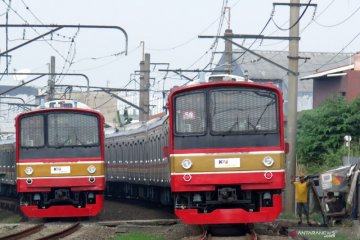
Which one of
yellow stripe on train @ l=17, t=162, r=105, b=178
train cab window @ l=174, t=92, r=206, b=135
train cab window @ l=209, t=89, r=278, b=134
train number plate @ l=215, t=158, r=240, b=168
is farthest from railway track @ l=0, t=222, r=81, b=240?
train cab window @ l=209, t=89, r=278, b=134

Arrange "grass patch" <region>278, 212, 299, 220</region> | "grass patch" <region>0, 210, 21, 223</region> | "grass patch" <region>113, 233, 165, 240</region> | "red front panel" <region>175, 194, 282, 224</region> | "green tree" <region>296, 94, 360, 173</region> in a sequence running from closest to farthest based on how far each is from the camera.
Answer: "red front panel" <region>175, 194, 282, 224</region>
"grass patch" <region>113, 233, 165, 240</region>
"grass patch" <region>278, 212, 299, 220</region>
"grass patch" <region>0, 210, 21, 223</region>
"green tree" <region>296, 94, 360, 173</region>

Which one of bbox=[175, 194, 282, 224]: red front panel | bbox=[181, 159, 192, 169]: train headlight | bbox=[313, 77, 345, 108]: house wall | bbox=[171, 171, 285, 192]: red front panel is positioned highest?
bbox=[313, 77, 345, 108]: house wall

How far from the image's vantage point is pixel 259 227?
1798cm

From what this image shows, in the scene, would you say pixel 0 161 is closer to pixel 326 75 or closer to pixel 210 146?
pixel 326 75

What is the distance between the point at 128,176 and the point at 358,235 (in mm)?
15745

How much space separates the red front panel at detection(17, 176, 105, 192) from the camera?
20.3 meters

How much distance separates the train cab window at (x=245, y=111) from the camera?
631 inches

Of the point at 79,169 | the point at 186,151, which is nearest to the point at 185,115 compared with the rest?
the point at 186,151

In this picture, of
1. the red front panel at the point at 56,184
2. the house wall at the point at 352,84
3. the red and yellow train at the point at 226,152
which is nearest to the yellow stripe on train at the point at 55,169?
the red front panel at the point at 56,184

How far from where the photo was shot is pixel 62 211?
20.9 m

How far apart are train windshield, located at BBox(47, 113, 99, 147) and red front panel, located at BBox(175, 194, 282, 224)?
18.4ft

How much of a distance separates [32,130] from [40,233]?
3.60 meters

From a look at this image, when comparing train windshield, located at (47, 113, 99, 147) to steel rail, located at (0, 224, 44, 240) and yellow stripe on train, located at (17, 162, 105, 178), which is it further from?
steel rail, located at (0, 224, 44, 240)

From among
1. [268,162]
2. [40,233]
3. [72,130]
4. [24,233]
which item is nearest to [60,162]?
[72,130]
